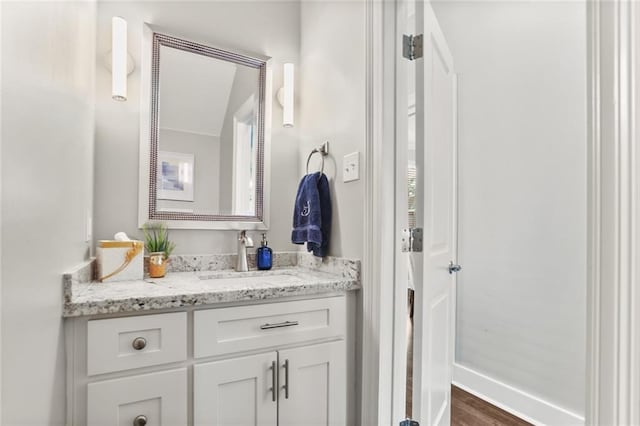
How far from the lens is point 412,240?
4.25 ft

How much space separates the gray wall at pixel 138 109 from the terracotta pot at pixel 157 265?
0.57 ft

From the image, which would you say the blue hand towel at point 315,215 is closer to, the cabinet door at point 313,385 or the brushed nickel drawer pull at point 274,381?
the cabinet door at point 313,385

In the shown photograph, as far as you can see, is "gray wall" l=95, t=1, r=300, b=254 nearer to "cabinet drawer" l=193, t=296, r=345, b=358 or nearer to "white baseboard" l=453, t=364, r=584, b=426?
"cabinet drawer" l=193, t=296, r=345, b=358

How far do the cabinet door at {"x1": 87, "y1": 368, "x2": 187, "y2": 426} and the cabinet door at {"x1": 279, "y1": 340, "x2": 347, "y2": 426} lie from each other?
13.7 inches

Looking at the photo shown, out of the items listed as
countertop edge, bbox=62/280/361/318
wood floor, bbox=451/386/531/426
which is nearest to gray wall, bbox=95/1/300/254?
countertop edge, bbox=62/280/361/318

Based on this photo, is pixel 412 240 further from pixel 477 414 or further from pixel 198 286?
pixel 477 414

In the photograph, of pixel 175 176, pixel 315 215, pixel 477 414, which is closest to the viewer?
pixel 315 215

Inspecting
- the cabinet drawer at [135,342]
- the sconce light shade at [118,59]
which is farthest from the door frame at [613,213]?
the sconce light shade at [118,59]

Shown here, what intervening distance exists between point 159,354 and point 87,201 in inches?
28.1

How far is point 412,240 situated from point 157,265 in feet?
3.60

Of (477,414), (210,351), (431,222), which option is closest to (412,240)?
(431,222)

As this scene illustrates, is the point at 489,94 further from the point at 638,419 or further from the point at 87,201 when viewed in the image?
the point at 87,201

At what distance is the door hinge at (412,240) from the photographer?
1269 mm

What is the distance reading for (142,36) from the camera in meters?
1.65
